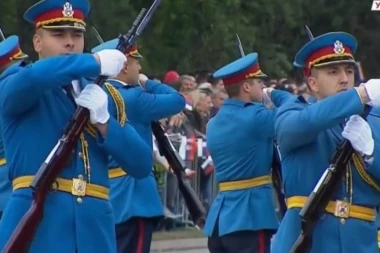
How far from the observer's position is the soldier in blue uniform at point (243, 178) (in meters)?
10.2

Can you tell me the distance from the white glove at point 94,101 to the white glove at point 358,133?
50.4 inches

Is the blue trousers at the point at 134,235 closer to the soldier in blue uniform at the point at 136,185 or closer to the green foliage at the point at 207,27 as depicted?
the soldier in blue uniform at the point at 136,185

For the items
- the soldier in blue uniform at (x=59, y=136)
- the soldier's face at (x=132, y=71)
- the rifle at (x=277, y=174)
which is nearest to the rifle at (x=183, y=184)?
the soldier's face at (x=132, y=71)

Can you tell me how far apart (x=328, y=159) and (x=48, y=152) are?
5.03ft

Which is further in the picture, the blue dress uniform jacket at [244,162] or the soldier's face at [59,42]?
the blue dress uniform jacket at [244,162]

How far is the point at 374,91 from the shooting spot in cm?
706

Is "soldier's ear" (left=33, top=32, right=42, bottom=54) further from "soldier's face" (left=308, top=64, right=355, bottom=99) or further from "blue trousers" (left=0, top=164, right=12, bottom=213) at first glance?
"blue trousers" (left=0, top=164, right=12, bottom=213)

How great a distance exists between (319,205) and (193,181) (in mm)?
9490

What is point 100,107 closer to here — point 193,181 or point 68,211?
point 68,211

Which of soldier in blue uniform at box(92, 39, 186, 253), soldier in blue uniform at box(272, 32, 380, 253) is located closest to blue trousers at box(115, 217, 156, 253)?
soldier in blue uniform at box(92, 39, 186, 253)

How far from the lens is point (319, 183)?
24.0 ft

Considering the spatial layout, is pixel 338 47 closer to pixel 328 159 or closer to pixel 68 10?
pixel 328 159

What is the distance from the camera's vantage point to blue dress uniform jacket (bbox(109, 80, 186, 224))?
33.3 feet

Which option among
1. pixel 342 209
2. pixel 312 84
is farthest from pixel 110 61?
pixel 342 209
